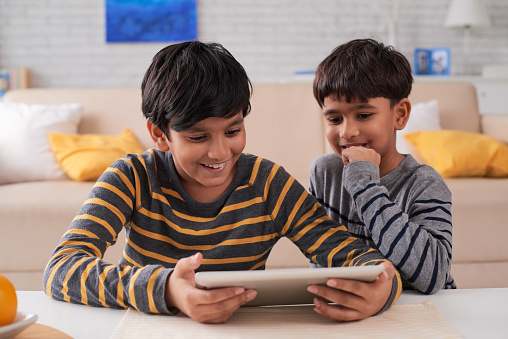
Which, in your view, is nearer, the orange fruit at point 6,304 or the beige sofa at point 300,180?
the orange fruit at point 6,304

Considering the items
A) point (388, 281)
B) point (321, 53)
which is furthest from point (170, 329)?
point (321, 53)

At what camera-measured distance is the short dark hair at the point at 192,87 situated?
1.03 meters

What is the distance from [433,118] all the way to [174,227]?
1954 millimetres

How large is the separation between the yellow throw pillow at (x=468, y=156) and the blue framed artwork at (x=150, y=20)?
104 inches

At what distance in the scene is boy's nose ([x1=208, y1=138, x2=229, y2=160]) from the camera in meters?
1.03

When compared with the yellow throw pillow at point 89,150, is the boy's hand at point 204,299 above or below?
above

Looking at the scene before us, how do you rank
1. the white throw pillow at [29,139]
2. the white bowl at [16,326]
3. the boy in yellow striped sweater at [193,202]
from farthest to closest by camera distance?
the white throw pillow at [29,139]
the boy in yellow striped sweater at [193,202]
the white bowl at [16,326]

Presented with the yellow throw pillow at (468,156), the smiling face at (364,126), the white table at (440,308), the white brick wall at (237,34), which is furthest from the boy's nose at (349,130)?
the white brick wall at (237,34)

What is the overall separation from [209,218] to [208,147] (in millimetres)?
167

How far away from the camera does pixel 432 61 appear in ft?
15.0

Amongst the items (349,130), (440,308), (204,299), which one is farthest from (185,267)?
(349,130)

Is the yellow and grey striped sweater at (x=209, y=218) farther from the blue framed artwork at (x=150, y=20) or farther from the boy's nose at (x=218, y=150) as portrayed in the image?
the blue framed artwork at (x=150, y=20)

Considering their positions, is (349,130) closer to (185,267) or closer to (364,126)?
(364,126)

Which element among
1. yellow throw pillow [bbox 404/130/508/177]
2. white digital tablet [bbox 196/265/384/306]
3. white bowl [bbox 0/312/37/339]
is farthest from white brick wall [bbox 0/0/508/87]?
white bowl [bbox 0/312/37/339]
